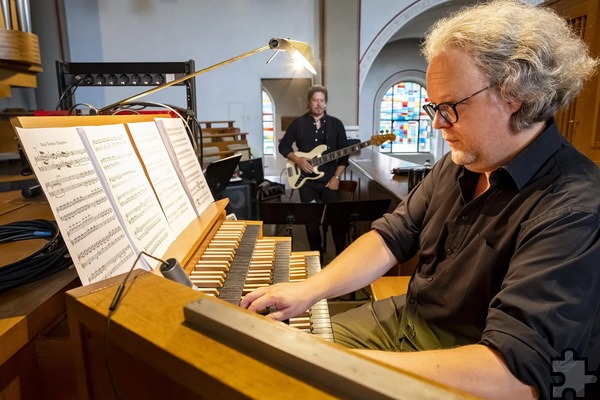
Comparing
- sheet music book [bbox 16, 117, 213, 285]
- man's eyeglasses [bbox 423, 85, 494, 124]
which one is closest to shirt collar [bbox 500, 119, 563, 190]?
man's eyeglasses [bbox 423, 85, 494, 124]

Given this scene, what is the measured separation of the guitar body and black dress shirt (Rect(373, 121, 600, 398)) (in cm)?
280

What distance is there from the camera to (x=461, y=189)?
126 cm

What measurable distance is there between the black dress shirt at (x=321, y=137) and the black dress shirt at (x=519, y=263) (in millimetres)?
2820

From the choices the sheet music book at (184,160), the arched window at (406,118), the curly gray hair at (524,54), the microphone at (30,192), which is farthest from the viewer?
the arched window at (406,118)

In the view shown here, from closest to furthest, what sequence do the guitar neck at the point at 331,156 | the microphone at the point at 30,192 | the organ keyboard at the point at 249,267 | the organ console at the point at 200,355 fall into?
1. the organ console at the point at 200,355
2. the organ keyboard at the point at 249,267
3. the microphone at the point at 30,192
4. the guitar neck at the point at 331,156

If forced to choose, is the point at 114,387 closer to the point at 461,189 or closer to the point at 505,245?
the point at 505,245

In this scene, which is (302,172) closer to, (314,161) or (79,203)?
(314,161)

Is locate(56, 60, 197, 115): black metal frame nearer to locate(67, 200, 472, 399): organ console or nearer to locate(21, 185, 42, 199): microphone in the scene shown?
locate(21, 185, 42, 199): microphone

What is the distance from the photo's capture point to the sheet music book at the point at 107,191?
30.9 inches

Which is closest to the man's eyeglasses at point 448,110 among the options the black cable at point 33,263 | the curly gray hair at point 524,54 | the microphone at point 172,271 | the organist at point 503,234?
the organist at point 503,234

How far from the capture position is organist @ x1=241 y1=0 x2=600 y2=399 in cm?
81

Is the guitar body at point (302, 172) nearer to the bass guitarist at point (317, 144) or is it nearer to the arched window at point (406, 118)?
the bass guitarist at point (317, 144)

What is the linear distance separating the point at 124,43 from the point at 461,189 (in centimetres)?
756

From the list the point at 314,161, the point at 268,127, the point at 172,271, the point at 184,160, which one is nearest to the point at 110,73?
the point at 184,160
